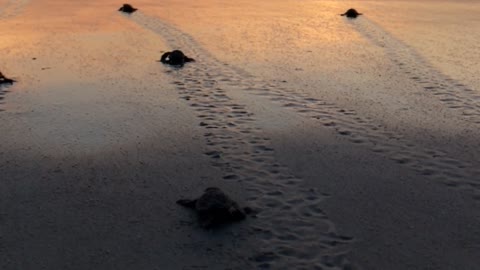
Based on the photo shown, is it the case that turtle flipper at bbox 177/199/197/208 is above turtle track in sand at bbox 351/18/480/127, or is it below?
below

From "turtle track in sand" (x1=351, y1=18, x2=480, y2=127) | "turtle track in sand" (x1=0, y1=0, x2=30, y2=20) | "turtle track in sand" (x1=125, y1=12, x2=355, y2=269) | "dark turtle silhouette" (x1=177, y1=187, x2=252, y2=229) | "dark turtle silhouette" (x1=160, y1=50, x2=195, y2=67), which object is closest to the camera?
"turtle track in sand" (x1=125, y1=12, x2=355, y2=269)

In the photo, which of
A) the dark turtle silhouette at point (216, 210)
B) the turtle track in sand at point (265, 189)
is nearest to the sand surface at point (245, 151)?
the turtle track in sand at point (265, 189)

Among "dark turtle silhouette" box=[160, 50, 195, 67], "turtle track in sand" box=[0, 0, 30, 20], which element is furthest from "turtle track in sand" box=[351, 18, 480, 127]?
"turtle track in sand" box=[0, 0, 30, 20]

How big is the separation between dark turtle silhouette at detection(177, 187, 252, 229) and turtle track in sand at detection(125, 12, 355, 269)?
10.6 inches

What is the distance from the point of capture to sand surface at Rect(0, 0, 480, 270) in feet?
18.4

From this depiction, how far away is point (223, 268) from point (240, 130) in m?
3.94

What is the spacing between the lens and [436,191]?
6.80m

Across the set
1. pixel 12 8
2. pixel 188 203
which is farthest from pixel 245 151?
pixel 12 8

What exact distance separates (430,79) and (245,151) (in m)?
6.02

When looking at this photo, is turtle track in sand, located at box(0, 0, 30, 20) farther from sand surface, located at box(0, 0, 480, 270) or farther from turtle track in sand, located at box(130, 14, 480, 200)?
turtle track in sand, located at box(130, 14, 480, 200)

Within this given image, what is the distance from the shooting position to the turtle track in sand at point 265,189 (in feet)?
17.8

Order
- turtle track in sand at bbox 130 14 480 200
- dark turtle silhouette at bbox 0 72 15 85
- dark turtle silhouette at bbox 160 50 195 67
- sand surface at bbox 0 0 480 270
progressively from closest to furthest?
sand surface at bbox 0 0 480 270 → turtle track in sand at bbox 130 14 480 200 → dark turtle silhouette at bbox 0 72 15 85 → dark turtle silhouette at bbox 160 50 195 67

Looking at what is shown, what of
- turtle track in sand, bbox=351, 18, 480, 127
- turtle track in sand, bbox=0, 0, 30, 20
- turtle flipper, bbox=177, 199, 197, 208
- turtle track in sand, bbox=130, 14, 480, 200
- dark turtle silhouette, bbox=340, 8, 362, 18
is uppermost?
dark turtle silhouette, bbox=340, 8, 362, 18

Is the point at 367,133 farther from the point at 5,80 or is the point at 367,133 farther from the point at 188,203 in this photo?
the point at 5,80
